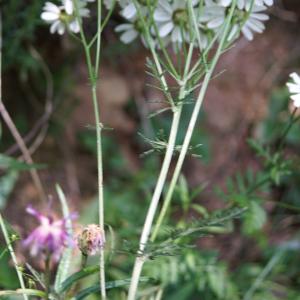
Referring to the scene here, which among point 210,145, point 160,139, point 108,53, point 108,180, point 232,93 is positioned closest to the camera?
point 160,139

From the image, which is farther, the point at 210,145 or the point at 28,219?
the point at 210,145

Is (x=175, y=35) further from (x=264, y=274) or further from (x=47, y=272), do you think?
(x=264, y=274)

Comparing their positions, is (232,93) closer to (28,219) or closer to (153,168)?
(153,168)

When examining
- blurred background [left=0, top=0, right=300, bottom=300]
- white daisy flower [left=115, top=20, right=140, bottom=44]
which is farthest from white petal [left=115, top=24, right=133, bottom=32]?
blurred background [left=0, top=0, right=300, bottom=300]

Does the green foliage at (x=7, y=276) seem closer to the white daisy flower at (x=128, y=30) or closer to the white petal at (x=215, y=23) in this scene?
the white daisy flower at (x=128, y=30)

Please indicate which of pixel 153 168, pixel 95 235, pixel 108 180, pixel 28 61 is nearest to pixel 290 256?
pixel 153 168

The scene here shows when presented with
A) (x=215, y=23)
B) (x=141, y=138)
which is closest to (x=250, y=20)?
(x=215, y=23)
